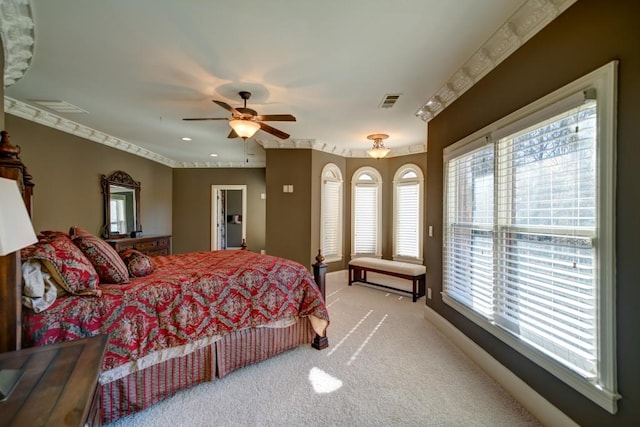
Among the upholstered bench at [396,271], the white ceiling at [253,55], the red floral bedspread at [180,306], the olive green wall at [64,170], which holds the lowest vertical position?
the upholstered bench at [396,271]

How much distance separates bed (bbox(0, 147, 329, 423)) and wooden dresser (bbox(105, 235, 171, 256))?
275 centimetres

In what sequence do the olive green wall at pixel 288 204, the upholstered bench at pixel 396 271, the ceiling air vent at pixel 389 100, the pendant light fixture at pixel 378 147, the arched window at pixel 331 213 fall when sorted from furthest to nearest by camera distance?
1. the arched window at pixel 331 213
2. the olive green wall at pixel 288 204
3. the pendant light fixture at pixel 378 147
4. the upholstered bench at pixel 396 271
5. the ceiling air vent at pixel 389 100

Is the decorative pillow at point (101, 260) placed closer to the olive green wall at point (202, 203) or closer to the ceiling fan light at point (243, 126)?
the ceiling fan light at point (243, 126)

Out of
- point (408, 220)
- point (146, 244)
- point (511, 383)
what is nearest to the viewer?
point (511, 383)

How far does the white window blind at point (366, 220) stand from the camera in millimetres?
5723

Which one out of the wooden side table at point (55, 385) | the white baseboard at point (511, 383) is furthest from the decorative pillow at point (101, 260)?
the white baseboard at point (511, 383)

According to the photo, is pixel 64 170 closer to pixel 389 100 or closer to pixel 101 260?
pixel 101 260

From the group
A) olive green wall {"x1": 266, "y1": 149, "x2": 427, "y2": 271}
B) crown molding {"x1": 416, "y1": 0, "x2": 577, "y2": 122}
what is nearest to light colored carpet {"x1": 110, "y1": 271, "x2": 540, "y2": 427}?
olive green wall {"x1": 266, "y1": 149, "x2": 427, "y2": 271}

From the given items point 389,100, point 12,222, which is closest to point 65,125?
point 12,222

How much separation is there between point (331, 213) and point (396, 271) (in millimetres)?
1789

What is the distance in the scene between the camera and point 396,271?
4.22 m

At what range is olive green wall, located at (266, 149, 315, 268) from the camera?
16.5 feet

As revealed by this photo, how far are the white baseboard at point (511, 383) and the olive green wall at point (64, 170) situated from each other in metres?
5.24

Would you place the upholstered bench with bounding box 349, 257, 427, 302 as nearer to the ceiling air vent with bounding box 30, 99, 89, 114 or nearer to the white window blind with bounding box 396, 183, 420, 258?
the white window blind with bounding box 396, 183, 420, 258
